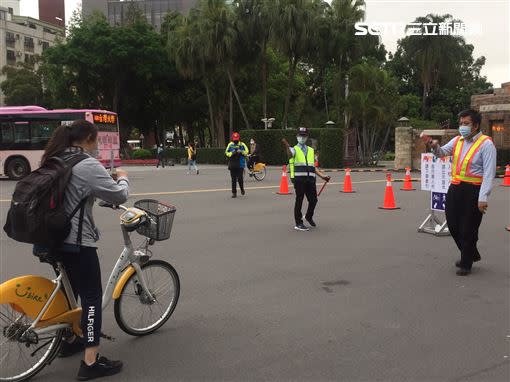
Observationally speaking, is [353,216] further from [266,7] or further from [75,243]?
[266,7]

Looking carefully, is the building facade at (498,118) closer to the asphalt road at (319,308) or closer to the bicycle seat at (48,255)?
the asphalt road at (319,308)

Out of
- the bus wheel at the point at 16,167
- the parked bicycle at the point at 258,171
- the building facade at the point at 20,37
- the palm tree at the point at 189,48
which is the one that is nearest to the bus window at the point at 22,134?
the bus wheel at the point at 16,167

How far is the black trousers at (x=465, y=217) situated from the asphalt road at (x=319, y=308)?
0.30 m

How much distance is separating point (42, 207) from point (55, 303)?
2.45ft

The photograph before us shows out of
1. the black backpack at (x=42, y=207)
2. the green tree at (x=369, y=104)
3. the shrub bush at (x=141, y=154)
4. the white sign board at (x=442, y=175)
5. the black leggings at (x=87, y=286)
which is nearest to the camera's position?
the black backpack at (x=42, y=207)

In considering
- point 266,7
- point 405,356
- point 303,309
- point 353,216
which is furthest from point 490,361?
point 266,7

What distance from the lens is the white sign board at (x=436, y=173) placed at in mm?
9133

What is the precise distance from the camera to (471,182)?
6.32m

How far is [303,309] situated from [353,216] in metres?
6.34

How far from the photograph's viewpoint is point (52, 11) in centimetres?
10950

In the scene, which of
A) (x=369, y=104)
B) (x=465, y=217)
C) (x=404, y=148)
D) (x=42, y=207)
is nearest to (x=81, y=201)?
(x=42, y=207)

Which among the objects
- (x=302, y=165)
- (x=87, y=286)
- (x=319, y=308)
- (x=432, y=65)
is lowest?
(x=319, y=308)

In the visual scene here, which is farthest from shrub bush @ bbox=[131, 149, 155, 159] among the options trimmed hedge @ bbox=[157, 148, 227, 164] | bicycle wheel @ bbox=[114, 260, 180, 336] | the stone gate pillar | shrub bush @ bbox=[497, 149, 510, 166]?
bicycle wheel @ bbox=[114, 260, 180, 336]

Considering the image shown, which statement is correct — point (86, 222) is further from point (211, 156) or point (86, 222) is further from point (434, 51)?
point (434, 51)
